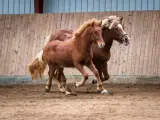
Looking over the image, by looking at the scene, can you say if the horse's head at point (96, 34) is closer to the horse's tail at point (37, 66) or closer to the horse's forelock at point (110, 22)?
the horse's forelock at point (110, 22)

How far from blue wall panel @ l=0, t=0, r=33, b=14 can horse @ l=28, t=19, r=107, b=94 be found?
6015mm

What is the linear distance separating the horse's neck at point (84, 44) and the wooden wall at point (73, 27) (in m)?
3.51

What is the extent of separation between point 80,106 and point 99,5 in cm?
877

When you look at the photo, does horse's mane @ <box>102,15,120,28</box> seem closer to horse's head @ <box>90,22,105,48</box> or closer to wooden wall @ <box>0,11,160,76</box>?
horse's head @ <box>90,22,105,48</box>

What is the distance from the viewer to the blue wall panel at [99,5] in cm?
1697

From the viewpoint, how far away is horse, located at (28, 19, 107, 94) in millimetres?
11227

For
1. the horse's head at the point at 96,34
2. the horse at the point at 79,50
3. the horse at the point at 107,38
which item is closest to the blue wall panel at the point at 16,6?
the horse at the point at 79,50

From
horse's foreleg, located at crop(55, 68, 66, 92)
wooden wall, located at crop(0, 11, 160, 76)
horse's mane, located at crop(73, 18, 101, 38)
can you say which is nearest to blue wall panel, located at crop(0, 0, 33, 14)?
wooden wall, located at crop(0, 11, 160, 76)

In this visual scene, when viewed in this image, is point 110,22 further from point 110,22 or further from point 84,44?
point 84,44

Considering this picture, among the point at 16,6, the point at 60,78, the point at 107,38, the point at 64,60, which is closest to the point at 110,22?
the point at 107,38

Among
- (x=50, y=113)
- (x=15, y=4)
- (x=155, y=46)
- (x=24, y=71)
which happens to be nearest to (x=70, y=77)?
(x=24, y=71)

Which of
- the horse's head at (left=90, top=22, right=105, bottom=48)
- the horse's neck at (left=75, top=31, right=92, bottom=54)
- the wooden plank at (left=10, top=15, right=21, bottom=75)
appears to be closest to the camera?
the horse's head at (left=90, top=22, right=105, bottom=48)

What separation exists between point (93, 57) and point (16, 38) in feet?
14.3

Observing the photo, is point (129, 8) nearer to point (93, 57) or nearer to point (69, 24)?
point (69, 24)
